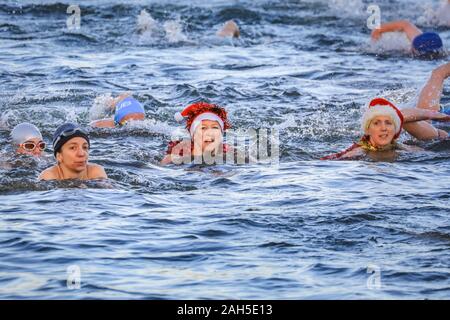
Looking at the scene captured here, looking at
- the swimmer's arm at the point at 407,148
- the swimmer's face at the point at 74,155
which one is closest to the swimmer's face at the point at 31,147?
the swimmer's face at the point at 74,155

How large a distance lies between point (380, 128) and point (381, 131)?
46 millimetres

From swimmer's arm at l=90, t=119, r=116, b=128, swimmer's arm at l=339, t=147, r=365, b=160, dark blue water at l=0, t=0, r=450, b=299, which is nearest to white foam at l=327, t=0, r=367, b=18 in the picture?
dark blue water at l=0, t=0, r=450, b=299

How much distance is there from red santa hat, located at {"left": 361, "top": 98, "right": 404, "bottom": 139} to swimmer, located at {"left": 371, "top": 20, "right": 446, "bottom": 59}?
6.95 meters

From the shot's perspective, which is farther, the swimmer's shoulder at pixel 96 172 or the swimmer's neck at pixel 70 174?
the swimmer's shoulder at pixel 96 172

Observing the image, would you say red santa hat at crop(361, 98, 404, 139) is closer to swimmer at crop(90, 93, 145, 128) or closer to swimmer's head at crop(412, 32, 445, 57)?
swimmer at crop(90, 93, 145, 128)

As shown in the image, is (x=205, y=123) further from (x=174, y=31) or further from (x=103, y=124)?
(x=174, y=31)

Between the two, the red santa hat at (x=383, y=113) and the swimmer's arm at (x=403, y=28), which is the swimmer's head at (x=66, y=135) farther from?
the swimmer's arm at (x=403, y=28)

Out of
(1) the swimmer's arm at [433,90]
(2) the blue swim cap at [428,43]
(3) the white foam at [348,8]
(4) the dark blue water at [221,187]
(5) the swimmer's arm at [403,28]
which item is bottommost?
(4) the dark blue water at [221,187]

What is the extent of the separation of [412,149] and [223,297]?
640 centimetres

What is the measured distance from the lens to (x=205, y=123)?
44.7ft

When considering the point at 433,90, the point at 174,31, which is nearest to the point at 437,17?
the point at 174,31

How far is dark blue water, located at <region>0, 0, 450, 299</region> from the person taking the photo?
339 inches

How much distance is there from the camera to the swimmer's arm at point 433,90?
14.9 metres

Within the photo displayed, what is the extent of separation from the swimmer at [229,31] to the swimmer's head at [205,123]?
9696mm
